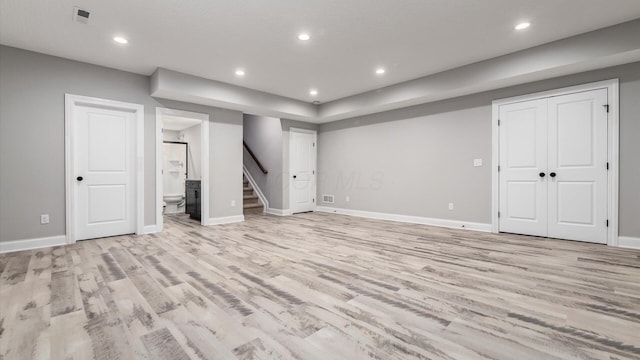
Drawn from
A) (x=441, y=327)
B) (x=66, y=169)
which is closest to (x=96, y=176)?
(x=66, y=169)

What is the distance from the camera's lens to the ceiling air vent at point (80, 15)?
2869mm

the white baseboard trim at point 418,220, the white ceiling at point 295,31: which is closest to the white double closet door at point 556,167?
the white baseboard trim at point 418,220

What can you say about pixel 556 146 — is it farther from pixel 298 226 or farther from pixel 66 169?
pixel 66 169

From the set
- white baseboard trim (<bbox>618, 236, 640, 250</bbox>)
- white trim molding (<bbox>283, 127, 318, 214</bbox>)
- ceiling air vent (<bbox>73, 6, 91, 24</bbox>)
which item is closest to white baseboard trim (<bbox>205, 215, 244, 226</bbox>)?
white trim molding (<bbox>283, 127, 318, 214</bbox>)

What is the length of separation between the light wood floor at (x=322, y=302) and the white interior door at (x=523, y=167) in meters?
0.67

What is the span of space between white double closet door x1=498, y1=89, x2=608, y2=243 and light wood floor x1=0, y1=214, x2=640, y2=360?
0.49m

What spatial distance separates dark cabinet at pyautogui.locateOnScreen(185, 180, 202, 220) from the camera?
609 centimetres

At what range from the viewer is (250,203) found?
7441mm

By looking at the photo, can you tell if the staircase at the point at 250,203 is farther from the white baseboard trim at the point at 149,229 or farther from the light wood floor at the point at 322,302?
the light wood floor at the point at 322,302

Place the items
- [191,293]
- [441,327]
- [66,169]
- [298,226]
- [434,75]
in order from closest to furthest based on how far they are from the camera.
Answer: [441,327] < [191,293] < [66,169] < [434,75] < [298,226]

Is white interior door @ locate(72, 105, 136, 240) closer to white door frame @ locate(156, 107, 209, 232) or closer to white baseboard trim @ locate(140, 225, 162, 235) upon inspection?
white baseboard trim @ locate(140, 225, 162, 235)

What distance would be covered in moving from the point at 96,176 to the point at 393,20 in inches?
185

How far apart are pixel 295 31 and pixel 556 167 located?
164 inches

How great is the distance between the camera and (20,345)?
161 centimetres
